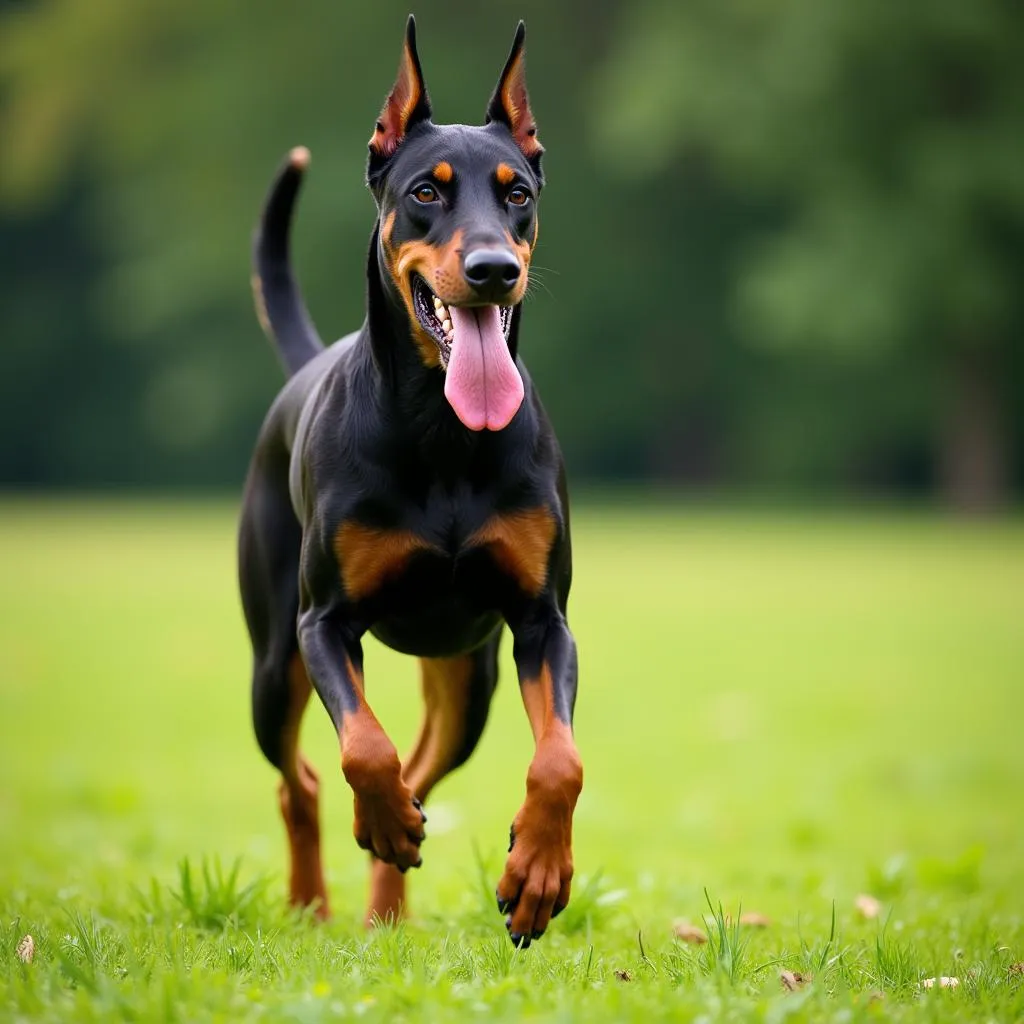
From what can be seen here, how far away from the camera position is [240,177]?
1348 inches

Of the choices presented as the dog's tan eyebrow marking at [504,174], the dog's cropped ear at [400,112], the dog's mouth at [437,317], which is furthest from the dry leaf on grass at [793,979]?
the dog's cropped ear at [400,112]

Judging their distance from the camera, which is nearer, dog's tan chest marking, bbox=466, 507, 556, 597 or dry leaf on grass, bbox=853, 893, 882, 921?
dog's tan chest marking, bbox=466, 507, 556, 597

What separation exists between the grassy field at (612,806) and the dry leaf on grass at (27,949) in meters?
0.05

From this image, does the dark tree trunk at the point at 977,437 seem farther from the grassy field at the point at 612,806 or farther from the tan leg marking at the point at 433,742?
the tan leg marking at the point at 433,742

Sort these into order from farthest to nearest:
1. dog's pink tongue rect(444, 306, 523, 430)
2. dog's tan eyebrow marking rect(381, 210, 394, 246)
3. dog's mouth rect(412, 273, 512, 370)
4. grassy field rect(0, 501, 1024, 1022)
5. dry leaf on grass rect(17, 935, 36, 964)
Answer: dog's tan eyebrow marking rect(381, 210, 394, 246), dog's mouth rect(412, 273, 512, 370), dog's pink tongue rect(444, 306, 523, 430), dry leaf on grass rect(17, 935, 36, 964), grassy field rect(0, 501, 1024, 1022)

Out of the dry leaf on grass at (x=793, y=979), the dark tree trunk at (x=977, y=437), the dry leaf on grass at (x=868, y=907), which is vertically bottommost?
the dry leaf on grass at (x=868, y=907)

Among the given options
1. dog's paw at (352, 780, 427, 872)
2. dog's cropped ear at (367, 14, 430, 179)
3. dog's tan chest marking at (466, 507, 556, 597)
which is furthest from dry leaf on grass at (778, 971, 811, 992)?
dog's cropped ear at (367, 14, 430, 179)

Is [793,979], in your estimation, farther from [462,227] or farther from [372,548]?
[462,227]

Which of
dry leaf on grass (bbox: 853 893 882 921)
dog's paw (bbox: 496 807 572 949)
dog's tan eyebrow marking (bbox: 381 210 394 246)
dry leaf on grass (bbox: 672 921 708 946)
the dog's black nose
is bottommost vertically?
dry leaf on grass (bbox: 853 893 882 921)

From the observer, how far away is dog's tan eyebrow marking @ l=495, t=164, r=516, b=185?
4.41 m

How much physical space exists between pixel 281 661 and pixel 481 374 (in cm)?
154

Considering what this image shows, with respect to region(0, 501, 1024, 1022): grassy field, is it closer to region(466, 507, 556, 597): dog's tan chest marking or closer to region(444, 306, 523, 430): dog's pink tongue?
region(466, 507, 556, 597): dog's tan chest marking

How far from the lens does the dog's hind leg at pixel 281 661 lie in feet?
17.6

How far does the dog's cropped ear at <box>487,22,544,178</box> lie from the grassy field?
2.14 meters
